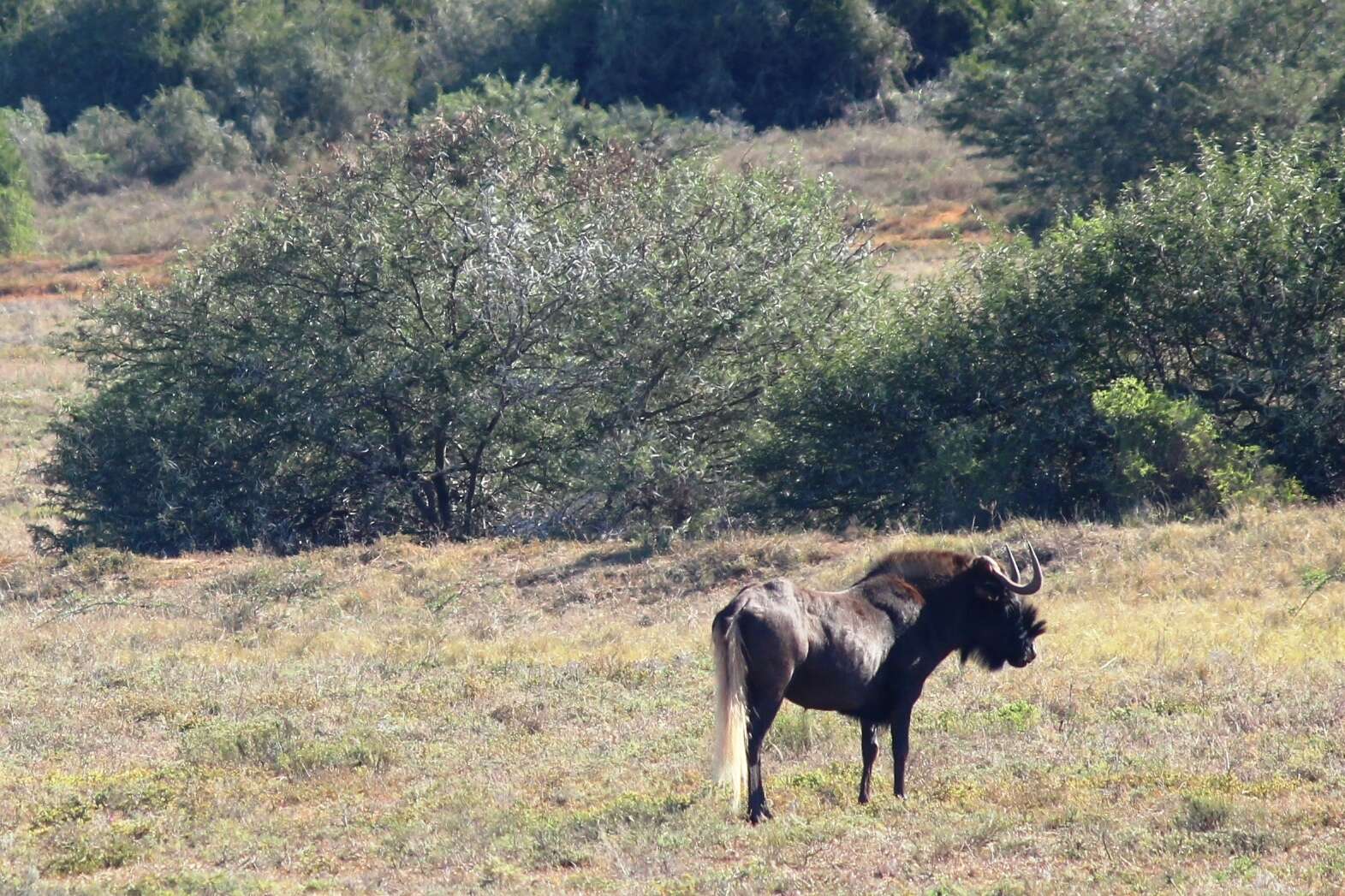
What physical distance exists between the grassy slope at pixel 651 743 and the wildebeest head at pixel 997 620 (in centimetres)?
58

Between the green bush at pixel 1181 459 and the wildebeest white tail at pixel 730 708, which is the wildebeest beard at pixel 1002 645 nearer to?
the wildebeest white tail at pixel 730 708

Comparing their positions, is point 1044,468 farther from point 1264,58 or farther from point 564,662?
point 1264,58

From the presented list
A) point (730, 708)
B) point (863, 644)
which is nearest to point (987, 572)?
point (863, 644)

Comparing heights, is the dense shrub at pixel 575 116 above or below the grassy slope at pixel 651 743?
above

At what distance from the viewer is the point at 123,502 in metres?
18.5

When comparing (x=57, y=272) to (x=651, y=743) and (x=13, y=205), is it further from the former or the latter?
(x=651, y=743)

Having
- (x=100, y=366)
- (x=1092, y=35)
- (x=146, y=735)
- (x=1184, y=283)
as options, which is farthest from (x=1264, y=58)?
(x=146, y=735)

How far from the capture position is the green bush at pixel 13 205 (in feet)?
153

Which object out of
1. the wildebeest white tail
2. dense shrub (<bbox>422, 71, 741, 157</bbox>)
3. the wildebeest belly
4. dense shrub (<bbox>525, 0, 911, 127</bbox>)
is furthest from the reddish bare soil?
the wildebeest white tail

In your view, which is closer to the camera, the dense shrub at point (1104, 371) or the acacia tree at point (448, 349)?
the dense shrub at point (1104, 371)

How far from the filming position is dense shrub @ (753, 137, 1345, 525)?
15195 mm

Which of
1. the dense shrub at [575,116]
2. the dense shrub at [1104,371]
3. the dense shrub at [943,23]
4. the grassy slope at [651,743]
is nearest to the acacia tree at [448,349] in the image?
the dense shrub at [1104,371]

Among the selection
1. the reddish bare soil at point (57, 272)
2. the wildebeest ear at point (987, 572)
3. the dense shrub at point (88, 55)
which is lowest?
the wildebeest ear at point (987, 572)

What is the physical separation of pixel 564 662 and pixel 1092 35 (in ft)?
89.1
